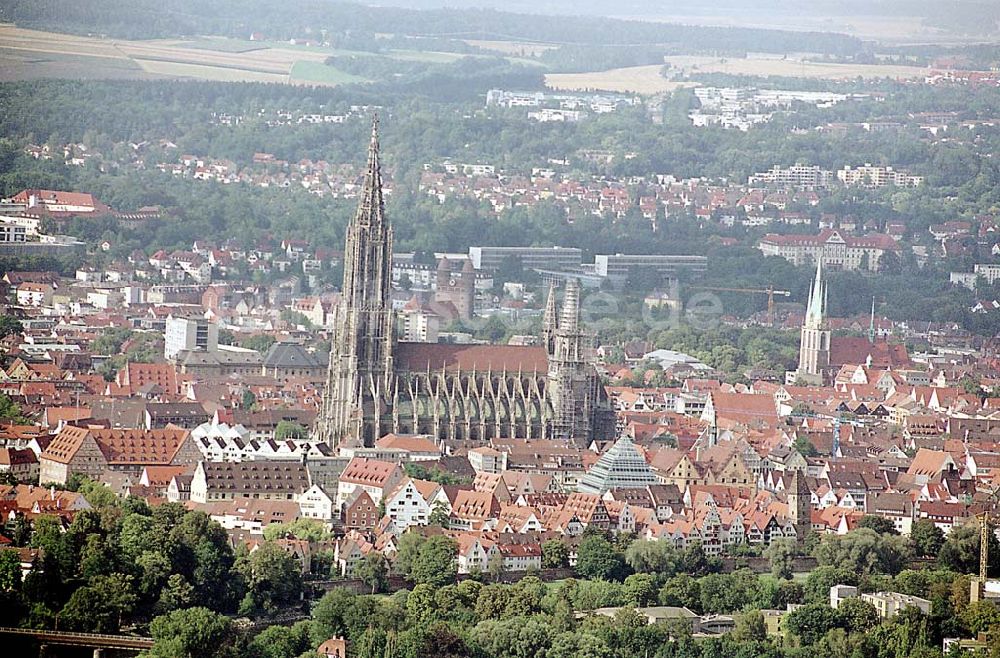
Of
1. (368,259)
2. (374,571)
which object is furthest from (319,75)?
(374,571)

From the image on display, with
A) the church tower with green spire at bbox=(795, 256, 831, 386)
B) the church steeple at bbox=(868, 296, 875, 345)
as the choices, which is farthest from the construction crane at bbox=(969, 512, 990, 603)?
the church steeple at bbox=(868, 296, 875, 345)

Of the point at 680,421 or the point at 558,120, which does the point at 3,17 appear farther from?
the point at 558,120

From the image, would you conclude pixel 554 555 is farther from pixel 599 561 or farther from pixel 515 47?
pixel 515 47

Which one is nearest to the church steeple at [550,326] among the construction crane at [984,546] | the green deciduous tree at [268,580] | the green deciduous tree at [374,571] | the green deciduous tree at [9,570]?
the construction crane at [984,546]

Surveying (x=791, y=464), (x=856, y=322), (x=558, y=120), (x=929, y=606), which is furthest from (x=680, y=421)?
(x=558, y=120)

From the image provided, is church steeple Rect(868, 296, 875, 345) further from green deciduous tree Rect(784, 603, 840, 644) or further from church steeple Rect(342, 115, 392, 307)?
green deciduous tree Rect(784, 603, 840, 644)

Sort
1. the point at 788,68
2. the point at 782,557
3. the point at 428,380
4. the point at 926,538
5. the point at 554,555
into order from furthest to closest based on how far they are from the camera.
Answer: the point at 788,68 < the point at 428,380 < the point at 926,538 < the point at 782,557 < the point at 554,555

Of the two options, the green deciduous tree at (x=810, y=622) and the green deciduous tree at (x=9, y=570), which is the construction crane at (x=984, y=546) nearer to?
the green deciduous tree at (x=810, y=622)
